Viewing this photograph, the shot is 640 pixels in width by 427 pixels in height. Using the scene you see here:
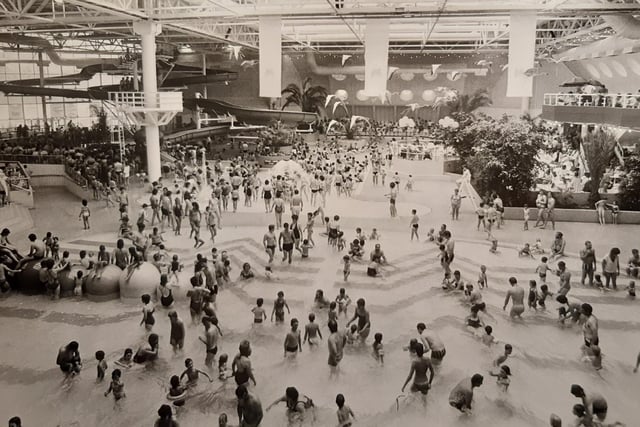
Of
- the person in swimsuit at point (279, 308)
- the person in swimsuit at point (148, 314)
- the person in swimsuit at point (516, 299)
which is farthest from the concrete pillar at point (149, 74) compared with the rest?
the person in swimsuit at point (516, 299)

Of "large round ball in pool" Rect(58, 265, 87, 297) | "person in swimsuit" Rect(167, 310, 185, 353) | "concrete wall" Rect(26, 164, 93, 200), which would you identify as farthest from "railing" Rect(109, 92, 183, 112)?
"person in swimsuit" Rect(167, 310, 185, 353)

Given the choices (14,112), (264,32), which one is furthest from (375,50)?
(14,112)

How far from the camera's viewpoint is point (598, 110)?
22.4 metres

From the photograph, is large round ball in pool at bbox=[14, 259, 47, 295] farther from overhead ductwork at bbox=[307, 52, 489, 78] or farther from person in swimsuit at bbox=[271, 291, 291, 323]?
overhead ductwork at bbox=[307, 52, 489, 78]

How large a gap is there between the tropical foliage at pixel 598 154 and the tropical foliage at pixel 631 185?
2.27 feet

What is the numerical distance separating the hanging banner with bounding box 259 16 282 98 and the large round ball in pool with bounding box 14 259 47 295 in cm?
891

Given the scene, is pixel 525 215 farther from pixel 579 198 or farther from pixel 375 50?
pixel 375 50

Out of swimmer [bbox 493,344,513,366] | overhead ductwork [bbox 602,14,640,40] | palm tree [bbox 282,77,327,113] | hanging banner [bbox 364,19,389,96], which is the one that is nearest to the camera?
swimmer [bbox 493,344,513,366]

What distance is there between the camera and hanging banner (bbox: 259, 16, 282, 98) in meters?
18.3

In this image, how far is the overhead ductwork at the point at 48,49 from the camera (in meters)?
30.3

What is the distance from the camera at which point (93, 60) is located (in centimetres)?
4147

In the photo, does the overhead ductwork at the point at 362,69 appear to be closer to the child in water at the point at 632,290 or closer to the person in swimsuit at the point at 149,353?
the child in water at the point at 632,290

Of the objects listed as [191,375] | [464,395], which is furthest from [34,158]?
[464,395]

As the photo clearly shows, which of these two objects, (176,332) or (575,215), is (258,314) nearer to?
(176,332)
